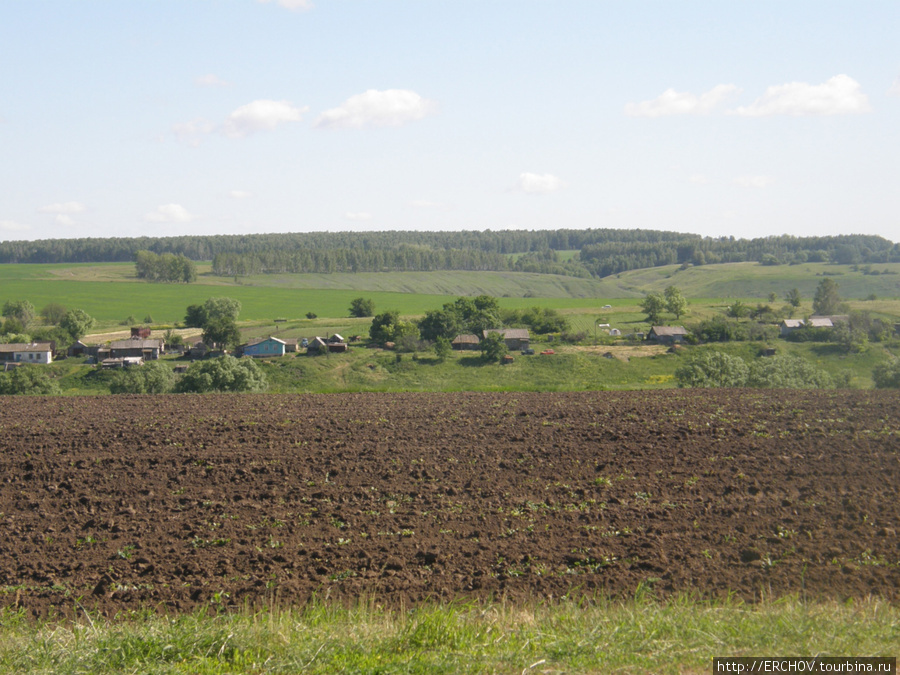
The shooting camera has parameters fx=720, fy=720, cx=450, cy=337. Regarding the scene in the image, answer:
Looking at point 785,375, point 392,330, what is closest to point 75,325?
point 392,330

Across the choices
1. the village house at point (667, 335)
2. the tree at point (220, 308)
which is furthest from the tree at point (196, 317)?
the village house at point (667, 335)

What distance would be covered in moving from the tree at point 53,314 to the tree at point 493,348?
63.1 metres

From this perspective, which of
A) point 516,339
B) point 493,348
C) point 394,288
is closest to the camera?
point 493,348

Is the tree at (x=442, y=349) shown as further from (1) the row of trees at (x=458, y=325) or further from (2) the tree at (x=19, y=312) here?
(2) the tree at (x=19, y=312)

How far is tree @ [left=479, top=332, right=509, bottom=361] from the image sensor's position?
66.8 meters

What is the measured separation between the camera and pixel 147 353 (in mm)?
71688

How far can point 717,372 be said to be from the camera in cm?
4419

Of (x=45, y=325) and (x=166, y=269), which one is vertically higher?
(x=166, y=269)

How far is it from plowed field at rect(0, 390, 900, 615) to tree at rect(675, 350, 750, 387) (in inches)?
875

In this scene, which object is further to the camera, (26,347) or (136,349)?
(136,349)

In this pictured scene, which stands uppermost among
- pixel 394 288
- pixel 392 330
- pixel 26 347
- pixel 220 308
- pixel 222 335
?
pixel 394 288

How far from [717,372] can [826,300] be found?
65415 millimetres

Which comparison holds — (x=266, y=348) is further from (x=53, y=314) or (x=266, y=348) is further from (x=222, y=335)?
(x=53, y=314)

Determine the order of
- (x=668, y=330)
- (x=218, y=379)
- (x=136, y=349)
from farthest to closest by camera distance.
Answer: (x=668, y=330)
(x=136, y=349)
(x=218, y=379)
